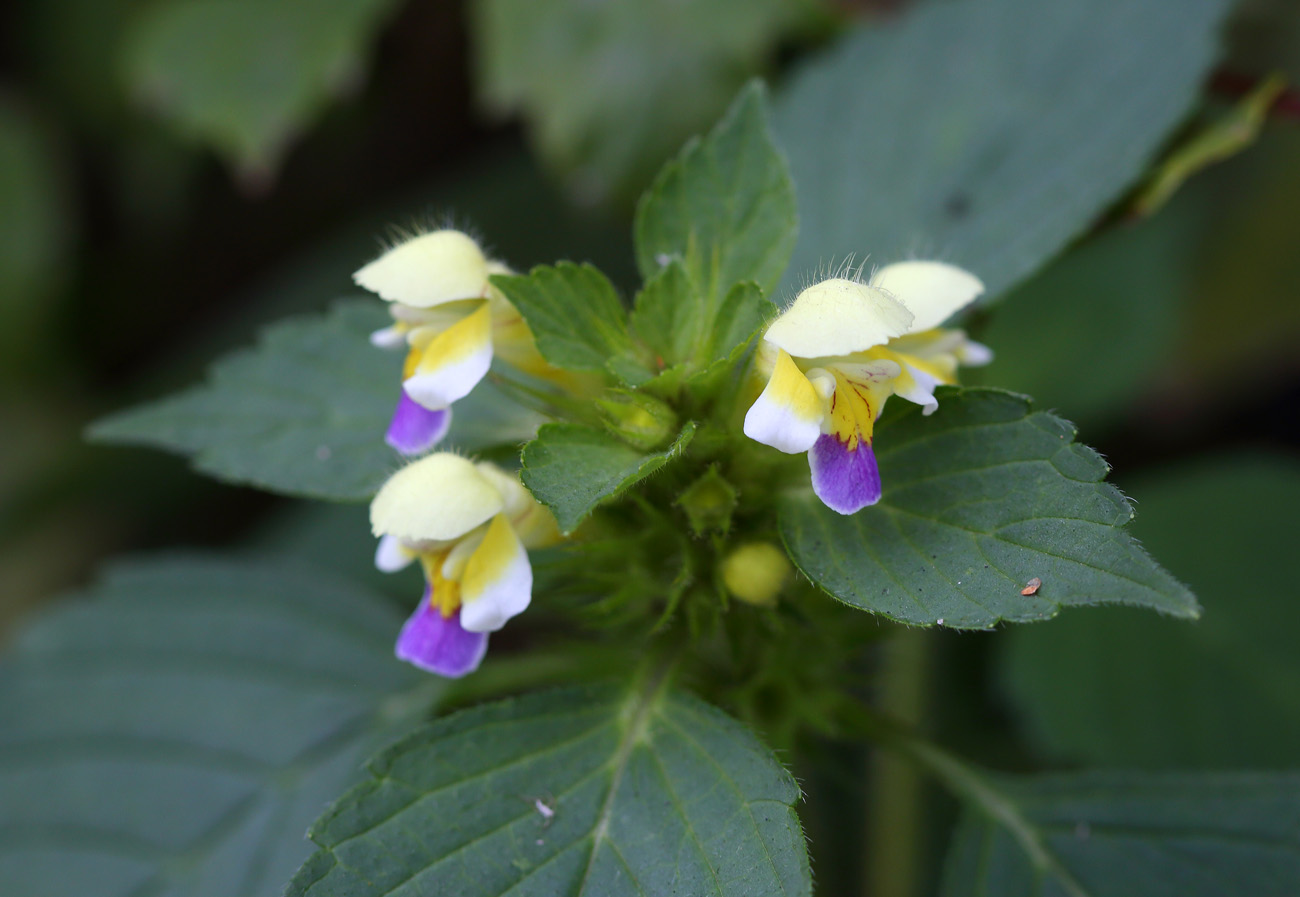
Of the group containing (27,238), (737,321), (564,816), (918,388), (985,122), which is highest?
(27,238)

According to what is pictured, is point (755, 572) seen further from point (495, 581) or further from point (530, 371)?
point (530, 371)

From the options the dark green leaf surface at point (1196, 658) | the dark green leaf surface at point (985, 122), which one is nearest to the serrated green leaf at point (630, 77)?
the dark green leaf surface at point (985, 122)

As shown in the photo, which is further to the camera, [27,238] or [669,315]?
[27,238]

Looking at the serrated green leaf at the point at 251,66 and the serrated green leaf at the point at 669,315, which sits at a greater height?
the serrated green leaf at the point at 251,66

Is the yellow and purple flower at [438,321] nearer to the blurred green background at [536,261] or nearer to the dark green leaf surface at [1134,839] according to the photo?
the blurred green background at [536,261]

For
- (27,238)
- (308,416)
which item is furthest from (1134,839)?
(27,238)

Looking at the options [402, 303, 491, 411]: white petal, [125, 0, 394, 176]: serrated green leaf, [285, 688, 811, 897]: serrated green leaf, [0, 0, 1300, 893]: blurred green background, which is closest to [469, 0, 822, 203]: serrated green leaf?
[0, 0, 1300, 893]: blurred green background
